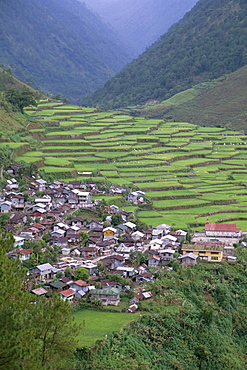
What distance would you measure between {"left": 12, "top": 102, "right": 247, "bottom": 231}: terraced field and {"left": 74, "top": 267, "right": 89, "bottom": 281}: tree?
32.7 feet

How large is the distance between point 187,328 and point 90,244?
884 centimetres

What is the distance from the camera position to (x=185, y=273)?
2436 centimetres

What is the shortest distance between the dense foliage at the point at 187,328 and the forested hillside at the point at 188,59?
78.1 m

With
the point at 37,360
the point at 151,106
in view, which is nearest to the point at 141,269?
the point at 37,360

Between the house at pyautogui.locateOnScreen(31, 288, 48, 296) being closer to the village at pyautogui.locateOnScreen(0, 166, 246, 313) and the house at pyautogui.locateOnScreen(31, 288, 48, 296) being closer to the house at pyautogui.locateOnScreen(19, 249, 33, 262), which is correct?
the village at pyautogui.locateOnScreen(0, 166, 246, 313)

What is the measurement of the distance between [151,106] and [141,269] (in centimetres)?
7126

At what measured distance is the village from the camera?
22.2 m

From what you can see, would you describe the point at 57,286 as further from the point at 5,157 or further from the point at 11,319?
the point at 5,157

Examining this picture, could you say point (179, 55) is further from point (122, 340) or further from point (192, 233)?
Result: point (122, 340)

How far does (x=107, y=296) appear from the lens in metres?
21.2

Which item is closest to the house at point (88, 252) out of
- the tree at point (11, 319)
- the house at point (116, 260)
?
the house at point (116, 260)

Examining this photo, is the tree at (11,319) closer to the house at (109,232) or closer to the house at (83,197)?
the house at (109,232)

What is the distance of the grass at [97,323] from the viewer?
1767cm

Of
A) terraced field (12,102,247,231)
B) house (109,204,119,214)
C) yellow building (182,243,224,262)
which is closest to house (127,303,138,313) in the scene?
yellow building (182,243,224,262)
